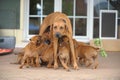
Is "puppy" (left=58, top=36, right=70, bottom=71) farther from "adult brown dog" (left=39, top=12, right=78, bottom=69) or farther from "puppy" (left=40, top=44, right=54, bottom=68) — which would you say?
"puppy" (left=40, top=44, right=54, bottom=68)

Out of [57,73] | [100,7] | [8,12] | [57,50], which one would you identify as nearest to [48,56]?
[57,50]

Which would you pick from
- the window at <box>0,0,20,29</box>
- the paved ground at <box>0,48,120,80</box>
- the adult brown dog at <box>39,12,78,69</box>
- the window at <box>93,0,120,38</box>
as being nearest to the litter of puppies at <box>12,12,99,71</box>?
the adult brown dog at <box>39,12,78,69</box>

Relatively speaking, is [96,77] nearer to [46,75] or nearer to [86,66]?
[46,75]

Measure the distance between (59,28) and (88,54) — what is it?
745mm

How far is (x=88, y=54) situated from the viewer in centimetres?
688

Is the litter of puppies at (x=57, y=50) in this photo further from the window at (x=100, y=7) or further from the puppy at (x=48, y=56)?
the window at (x=100, y=7)

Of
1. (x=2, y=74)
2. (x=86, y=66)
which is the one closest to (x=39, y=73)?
(x=2, y=74)

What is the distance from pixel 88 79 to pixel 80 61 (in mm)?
1605

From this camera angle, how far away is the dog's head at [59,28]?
658cm

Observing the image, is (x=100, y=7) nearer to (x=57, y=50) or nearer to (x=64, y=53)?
(x=57, y=50)

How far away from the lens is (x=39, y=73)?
6.17m

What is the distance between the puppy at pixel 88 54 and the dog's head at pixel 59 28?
51 centimetres

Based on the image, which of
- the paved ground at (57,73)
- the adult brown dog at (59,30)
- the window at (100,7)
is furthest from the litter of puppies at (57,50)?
the window at (100,7)

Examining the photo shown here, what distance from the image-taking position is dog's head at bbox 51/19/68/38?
21.6ft
